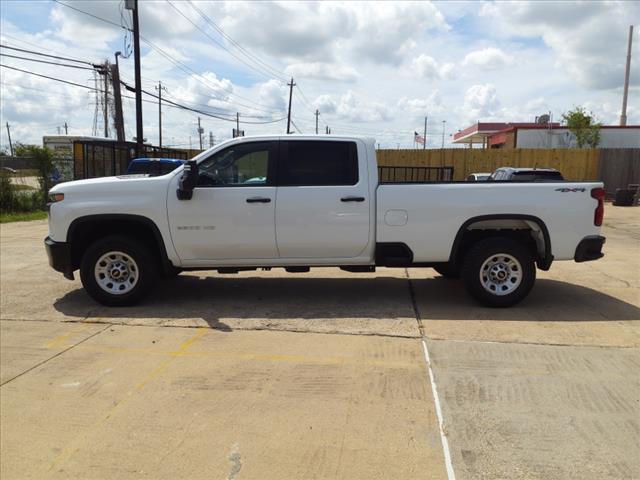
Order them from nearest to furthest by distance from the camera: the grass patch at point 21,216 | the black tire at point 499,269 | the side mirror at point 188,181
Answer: the side mirror at point 188,181
the black tire at point 499,269
the grass patch at point 21,216

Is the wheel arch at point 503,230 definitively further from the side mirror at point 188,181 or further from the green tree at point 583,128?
the green tree at point 583,128

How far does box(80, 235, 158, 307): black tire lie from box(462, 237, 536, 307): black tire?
12.4ft

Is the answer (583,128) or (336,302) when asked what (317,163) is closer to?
(336,302)

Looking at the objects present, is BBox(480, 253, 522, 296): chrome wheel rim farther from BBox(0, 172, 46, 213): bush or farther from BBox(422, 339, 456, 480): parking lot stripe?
BBox(0, 172, 46, 213): bush

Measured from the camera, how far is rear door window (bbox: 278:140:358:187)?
19.8ft

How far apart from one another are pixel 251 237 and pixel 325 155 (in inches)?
51.8

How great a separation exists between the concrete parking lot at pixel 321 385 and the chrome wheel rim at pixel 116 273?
295mm

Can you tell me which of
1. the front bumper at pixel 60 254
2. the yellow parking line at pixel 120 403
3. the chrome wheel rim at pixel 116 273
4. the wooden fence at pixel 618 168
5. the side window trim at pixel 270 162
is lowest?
the yellow parking line at pixel 120 403

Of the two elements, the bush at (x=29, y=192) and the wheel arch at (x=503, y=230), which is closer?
the wheel arch at (x=503, y=230)

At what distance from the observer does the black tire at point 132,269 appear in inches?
239

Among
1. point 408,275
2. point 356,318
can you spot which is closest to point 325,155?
point 356,318

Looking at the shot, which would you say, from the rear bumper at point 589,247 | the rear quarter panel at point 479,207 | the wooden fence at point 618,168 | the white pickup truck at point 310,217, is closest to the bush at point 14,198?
Result: the white pickup truck at point 310,217

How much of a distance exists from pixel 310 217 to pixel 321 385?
7.67 feet

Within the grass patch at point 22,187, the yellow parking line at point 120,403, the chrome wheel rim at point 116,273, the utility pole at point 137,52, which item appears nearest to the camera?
the yellow parking line at point 120,403
